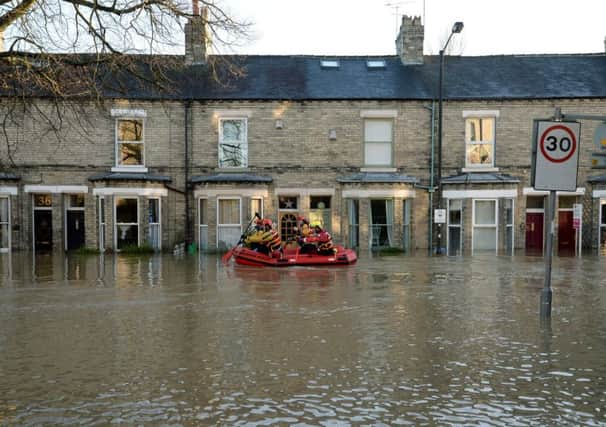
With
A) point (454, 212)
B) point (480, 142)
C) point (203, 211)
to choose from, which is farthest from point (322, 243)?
point (480, 142)

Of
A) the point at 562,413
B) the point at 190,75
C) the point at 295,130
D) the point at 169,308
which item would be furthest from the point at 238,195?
the point at 562,413

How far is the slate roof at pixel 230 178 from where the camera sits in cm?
2467

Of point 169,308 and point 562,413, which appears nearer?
point 562,413

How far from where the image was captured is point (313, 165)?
25.8m

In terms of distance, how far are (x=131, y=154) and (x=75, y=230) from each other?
4.19 meters

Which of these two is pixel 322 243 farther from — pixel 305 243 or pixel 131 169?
pixel 131 169

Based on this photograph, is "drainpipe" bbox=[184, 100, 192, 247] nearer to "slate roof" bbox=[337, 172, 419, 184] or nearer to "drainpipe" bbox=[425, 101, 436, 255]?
"slate roof" bbox=[337, 172, 419, 184]

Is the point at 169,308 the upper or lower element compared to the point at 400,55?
lower

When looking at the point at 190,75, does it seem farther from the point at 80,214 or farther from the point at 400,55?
the point at 400,55

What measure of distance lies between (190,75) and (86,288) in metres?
15.9

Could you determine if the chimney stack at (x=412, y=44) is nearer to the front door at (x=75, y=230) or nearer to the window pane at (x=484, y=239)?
the window pane at (x=484, y=239)

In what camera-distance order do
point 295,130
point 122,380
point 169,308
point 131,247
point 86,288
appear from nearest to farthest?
point 122,380 → point 169,308 → point 86,288 → point 131,247 → point 295,130

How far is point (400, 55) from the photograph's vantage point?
28.5m

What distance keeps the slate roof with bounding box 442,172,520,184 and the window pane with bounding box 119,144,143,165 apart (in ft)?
43.3
